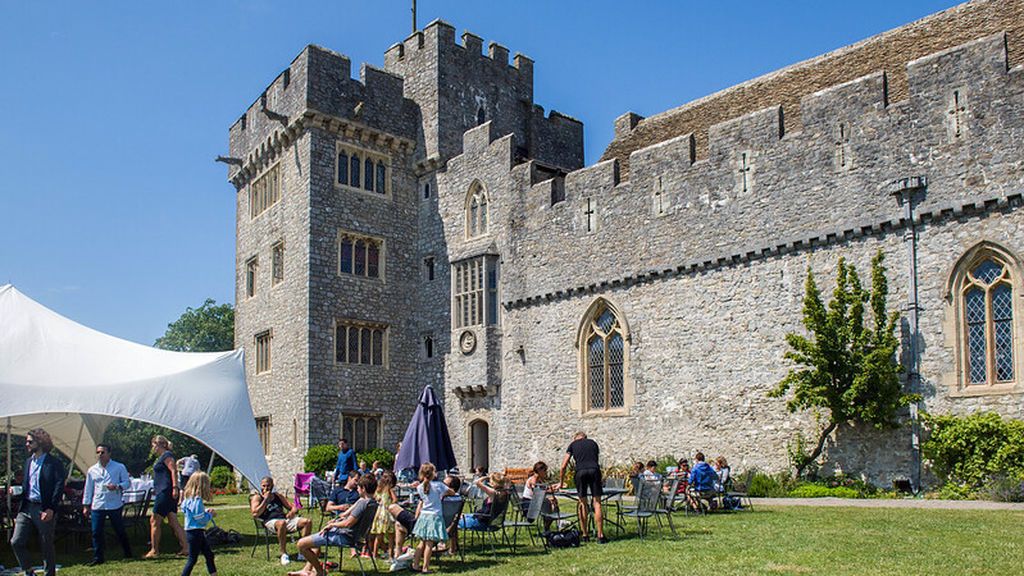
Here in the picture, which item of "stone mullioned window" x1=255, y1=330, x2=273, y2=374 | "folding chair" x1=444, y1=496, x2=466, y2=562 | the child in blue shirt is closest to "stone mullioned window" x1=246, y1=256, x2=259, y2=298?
"stone mullioned window" x1=255, y1=330, x2=273, y2=374

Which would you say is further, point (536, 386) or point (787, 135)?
point (536, 386)

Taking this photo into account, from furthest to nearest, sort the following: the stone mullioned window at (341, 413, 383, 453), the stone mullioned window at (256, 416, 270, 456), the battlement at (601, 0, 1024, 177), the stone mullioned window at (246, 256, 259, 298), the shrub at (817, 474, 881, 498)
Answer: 1. the stone mullioned window at (246, 256, 259, 298)
2. the stone mullioned window at (256, 416, 270, 456)
3. the stone mullioned window at (341, 413, 383, 453)
4. the battlement at (601, 0, 1024, 177)
5. the shrub at (817, 474, 881, 498)

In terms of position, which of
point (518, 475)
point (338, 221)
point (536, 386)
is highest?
point (338, 221)

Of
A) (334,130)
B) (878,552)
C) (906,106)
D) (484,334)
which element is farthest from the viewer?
(334,130)

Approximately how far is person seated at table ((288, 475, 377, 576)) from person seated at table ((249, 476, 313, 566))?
4.32 ft

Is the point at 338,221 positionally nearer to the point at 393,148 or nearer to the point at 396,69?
the point at 393,148

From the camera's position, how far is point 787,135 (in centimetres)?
1953

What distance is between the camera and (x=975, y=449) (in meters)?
15.8

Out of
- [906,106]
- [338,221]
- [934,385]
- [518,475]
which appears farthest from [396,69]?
[934,385]

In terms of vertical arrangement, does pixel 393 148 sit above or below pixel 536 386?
above

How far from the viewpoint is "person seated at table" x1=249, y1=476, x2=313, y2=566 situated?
38.8 ft

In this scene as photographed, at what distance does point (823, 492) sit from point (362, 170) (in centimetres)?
Result: 1572

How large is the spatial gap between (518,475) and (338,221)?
28.7 ft

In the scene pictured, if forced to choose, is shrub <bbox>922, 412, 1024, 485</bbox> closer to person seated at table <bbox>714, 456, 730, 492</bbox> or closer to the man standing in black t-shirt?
person seated at table <bbox>714, 456, 730, 492</bbox>
